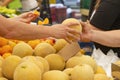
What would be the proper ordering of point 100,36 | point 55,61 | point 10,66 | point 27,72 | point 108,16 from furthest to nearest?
point 108,16
point 100,36
point 55,61
point 10,66
point 27,72

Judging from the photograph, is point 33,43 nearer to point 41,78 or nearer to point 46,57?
point 46,57

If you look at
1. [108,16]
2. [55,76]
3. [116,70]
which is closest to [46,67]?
[55,76]

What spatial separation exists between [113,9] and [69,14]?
17.4 ft

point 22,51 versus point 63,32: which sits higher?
point 63,32

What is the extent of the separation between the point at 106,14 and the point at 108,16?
0.07 feet

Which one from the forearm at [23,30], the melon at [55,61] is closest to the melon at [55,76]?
the melon at [55,61]

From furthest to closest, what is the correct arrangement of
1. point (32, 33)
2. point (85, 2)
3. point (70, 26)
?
1. point (85, 2)
2. point (70, 26)
3. point (32, 33)

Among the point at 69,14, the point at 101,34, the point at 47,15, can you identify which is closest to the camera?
the point at 101,34

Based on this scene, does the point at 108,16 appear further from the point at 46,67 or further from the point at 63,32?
the point at 46,67

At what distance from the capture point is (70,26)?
149 cm

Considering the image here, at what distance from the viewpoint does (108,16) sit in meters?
1.95

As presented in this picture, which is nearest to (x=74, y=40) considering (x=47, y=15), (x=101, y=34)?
(x=101, y=34)

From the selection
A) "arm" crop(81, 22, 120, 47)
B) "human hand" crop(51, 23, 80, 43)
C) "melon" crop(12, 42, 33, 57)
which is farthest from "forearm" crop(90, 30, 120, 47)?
"melon" crop(12, 42, 33, 57)

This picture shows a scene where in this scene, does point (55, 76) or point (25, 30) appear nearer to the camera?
point (55, 76)
